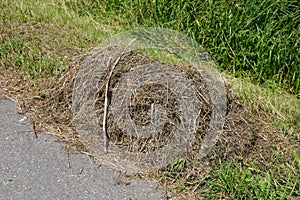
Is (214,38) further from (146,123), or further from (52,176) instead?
(52,176)

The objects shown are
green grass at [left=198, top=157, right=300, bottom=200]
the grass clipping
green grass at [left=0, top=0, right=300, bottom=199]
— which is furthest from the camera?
green grass at [left=0, top=0, right=300, bottom=199]

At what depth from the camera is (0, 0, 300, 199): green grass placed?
3.87 m

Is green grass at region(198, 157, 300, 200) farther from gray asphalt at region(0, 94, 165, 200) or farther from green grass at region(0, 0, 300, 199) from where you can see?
gray asphalt at region(0, 94, 165, 200)

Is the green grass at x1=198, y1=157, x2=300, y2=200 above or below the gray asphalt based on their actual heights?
above

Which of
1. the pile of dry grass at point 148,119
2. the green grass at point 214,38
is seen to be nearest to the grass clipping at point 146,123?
the pile of dry grass at point 148,119

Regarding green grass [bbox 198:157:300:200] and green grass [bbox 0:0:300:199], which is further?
green grass [bbox 0:0:300:199]

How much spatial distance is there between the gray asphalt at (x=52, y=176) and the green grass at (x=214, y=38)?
27 cm

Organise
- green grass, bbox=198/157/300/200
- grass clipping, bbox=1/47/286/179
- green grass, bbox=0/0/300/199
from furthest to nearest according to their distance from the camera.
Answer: green grass, bbox=0/0/300/199 → grass clipping, bbox=1/47/286/179 → green grass, bbox=198/157/300/200

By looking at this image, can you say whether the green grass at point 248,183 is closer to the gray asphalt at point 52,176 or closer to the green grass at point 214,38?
the green grass at point 214,38

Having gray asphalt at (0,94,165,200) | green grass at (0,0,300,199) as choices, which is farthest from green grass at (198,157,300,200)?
gray asphalt at (0,94,165,200)

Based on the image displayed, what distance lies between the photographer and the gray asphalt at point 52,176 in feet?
9.79

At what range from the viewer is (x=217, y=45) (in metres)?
4.49

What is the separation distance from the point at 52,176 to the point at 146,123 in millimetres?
695

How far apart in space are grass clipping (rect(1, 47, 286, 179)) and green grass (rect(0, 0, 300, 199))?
103 mm
